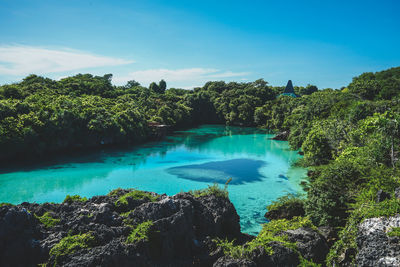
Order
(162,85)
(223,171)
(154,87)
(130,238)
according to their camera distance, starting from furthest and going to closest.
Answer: (162,85) → (154,87) → (223,171) → (130,238)

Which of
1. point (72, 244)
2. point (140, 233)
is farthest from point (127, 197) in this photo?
point (72, 244)

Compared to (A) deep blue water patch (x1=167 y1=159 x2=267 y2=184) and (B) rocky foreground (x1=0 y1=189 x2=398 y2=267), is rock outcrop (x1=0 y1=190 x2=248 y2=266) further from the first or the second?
(A) deep blue water patch (x1=167 y1=159 x2=267 y2=184)

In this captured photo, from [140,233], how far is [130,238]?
0.79 feet

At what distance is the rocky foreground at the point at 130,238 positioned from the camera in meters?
5.21

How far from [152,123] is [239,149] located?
16743 mm

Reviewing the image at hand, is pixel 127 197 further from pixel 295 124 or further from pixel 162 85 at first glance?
pixel 162 85

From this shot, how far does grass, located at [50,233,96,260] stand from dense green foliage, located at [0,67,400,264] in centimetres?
187

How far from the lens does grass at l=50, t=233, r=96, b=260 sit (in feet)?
16.9

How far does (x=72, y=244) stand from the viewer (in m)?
5.24

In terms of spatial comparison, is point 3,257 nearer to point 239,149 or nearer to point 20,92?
point 239,149

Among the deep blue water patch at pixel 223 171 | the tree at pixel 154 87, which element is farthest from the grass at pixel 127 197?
the tree at pixel 154 87

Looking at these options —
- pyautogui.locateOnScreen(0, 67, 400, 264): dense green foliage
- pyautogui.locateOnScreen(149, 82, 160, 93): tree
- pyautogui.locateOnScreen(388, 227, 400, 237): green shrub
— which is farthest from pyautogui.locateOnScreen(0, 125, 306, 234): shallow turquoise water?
pyautogui.locateOnScreen(149, 82, 160, 93): tree

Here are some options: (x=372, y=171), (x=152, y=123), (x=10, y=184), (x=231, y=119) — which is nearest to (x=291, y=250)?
(x=372, y=171)

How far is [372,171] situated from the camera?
9.66 meters
